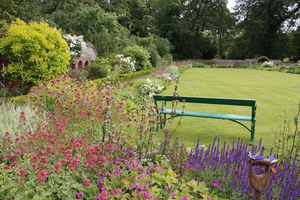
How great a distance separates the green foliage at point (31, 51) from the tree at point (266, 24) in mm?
38533

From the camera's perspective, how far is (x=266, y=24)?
38125 millimetres

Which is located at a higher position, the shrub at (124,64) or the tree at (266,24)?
the tree at (266,24)

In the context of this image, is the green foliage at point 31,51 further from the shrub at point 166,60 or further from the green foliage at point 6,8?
the shrub at point 166,60

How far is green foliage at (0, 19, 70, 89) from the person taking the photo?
23.7ft

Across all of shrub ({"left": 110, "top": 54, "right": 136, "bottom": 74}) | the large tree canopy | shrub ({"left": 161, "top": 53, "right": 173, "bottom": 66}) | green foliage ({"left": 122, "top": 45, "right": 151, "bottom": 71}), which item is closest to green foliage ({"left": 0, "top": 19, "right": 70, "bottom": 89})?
shrub ({"left": 110, "top": 54, "right": 136, "bottom": 74})

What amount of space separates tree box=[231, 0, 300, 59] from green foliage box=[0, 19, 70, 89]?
38.5m

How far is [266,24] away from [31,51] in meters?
41.2

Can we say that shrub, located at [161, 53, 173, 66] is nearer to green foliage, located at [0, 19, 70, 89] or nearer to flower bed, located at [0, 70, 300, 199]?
green foliage, located at [0, 19, 70, 89]

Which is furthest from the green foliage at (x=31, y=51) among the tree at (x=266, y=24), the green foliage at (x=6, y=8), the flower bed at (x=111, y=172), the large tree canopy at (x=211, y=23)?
the tree at (x=266, y=24)

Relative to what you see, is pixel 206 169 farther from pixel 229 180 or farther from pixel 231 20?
pixel 231 20

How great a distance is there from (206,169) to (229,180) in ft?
1.02

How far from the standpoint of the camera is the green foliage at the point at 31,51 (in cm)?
724

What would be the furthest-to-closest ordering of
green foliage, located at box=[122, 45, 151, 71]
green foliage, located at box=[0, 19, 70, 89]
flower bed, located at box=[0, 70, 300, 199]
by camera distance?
green foliage, located at box=[122, 45, 151, 71]
green foliage, located at box=[0, 19, 70, 89]
flower bed, located at box=[0, 70, 300, 199]

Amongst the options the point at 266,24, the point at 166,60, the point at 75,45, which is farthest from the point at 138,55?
the point at 266,24
